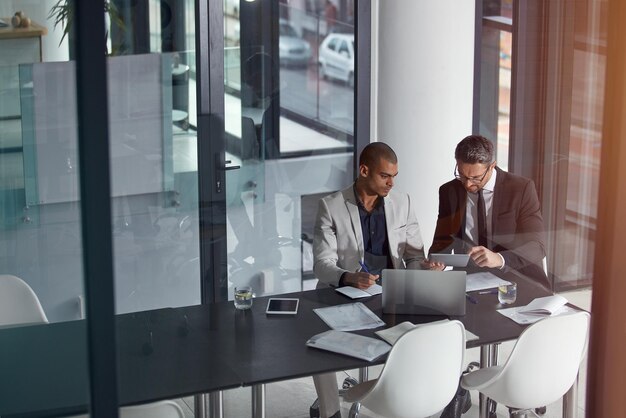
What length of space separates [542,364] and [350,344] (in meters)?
0.76

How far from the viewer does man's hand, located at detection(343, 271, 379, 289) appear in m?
4.32

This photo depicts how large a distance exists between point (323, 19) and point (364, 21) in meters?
0.30

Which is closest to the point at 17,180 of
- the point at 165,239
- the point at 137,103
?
the point at 137,103

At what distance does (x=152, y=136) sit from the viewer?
5.07 m

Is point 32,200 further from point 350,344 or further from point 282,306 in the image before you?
point 350,344

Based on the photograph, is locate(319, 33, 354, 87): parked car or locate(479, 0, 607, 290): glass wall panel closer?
locate(479, 0, 607, 290): glass wall panel

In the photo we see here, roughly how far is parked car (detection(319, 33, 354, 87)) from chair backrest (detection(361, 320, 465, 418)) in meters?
2.41

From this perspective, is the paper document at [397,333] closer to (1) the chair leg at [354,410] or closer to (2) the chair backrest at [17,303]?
(1) the chair leg at [354,410]

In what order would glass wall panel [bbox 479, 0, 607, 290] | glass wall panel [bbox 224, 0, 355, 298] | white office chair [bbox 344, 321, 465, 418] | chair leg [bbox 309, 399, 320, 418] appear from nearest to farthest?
white office chair [bbox 344, 321, 465, 418], chair leg [bbox 309, 399, 320, 418], glass wall panel [bbox 479, 0, 607, 290], glass wall panel [bbox 224, 0, 355, 298]

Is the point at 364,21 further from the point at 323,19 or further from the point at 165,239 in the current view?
the point at 165,239

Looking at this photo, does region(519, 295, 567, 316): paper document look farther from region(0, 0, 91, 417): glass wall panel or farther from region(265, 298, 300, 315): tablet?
region(0, 0, 91, 417): glass wall panel

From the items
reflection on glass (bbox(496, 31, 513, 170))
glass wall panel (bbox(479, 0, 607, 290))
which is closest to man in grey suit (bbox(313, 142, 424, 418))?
glass wall panel (bbox(479, 0, 607, 290))

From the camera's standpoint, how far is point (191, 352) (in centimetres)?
373

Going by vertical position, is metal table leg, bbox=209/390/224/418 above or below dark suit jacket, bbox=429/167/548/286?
below
